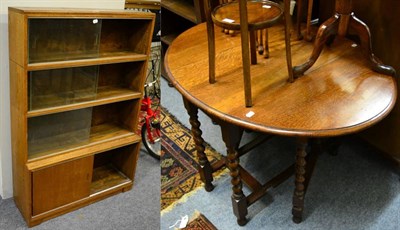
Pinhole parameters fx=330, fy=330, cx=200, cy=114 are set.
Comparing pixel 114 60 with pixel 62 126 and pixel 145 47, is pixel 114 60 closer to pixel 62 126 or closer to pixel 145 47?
pixel 145 47

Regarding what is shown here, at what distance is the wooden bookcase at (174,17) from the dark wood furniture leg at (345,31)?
3.35 feet

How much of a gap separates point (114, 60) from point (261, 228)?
1.01 m

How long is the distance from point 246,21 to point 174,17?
1738 mm

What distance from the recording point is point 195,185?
1.65 m

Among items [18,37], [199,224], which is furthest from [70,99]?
[199,224]

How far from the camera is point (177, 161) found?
1.80 m

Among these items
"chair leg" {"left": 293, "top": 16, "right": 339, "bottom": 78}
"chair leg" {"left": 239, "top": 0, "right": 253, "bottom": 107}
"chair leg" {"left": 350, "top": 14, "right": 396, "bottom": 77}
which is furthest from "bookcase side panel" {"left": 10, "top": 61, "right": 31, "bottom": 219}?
"chair leg" {"left": 350, "top": 14, "right": 396, "bottom": 77}

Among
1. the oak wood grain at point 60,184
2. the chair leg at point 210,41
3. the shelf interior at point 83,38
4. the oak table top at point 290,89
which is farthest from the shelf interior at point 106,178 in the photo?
the chair leg at point 210,41

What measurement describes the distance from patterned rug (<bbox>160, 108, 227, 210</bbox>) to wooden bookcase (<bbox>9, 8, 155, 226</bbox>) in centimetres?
20

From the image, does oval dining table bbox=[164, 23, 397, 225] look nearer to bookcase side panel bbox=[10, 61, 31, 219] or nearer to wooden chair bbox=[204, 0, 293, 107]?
wooden chair bbox=[204, 0, 293, 107]

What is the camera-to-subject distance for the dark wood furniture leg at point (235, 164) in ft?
3.83

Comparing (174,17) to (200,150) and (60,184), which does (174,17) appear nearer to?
(200,150)

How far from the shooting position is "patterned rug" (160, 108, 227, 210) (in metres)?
1.63

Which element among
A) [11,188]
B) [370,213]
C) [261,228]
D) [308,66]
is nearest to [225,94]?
[308,66]
